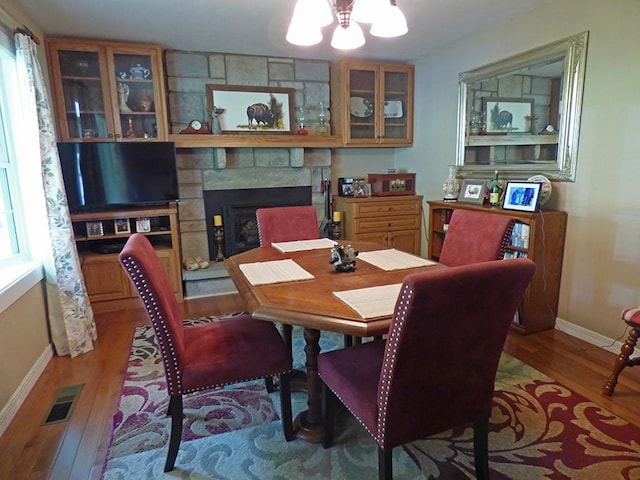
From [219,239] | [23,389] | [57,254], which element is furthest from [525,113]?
[23,389]

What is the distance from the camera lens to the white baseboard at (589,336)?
2.58 metres

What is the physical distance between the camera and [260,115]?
4062 mm

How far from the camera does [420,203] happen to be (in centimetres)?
450

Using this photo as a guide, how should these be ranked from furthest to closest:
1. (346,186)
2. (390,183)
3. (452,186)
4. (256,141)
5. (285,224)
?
(346,186) → (390,183) → (256,141) → (452,186) → (285,224)

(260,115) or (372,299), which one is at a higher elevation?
(260,115)

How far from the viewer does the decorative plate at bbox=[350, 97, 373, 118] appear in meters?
4.27

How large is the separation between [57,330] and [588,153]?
3780 millimetres

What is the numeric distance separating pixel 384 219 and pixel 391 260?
2274mm

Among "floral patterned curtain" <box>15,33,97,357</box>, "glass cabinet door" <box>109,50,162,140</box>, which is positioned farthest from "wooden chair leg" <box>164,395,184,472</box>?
"glass cabinet door" <box>109,50,162,140</box>

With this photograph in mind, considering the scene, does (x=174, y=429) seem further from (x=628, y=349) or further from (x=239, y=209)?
(x=239, y=209)

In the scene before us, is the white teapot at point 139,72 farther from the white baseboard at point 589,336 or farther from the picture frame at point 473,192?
the white baseboard at point 589,336

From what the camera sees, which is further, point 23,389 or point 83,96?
point 83,96

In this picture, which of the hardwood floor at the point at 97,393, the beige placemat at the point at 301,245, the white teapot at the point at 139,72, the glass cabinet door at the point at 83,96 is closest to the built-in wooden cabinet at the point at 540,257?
the hardwood floor at the point at 97,393

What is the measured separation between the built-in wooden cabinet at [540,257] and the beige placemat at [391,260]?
1.10 metres
